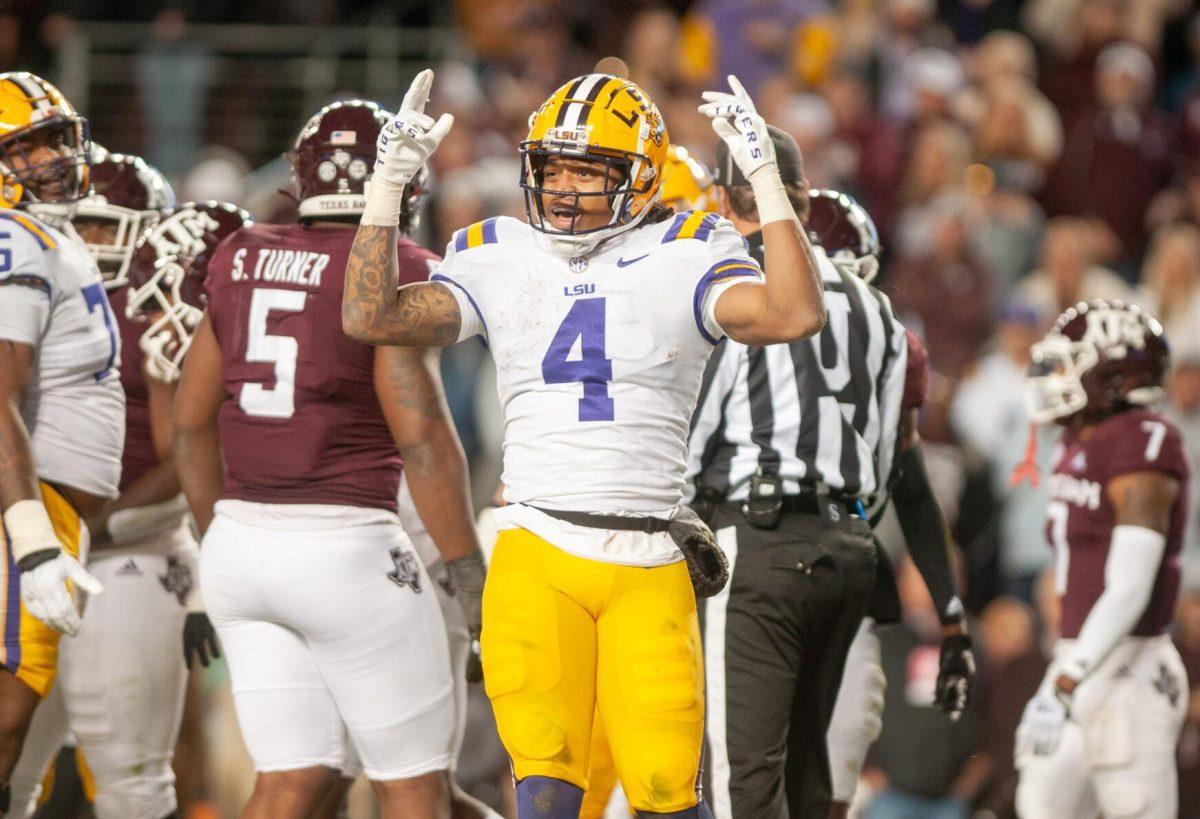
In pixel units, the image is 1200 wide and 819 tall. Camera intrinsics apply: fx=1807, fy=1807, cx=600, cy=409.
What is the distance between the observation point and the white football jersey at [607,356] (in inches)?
173

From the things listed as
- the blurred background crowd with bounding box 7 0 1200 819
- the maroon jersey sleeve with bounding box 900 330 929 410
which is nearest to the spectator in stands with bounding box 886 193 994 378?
the blurred background crowd with bounding box 7 0 1200 819

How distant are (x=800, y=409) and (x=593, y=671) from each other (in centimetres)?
129

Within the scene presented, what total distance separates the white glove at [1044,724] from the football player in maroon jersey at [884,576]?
0.36 m

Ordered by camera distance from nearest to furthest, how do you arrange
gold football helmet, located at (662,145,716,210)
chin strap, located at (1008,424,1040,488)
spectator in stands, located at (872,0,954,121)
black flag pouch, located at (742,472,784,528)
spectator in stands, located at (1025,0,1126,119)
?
black flag pouch, located at (742,472,784,528) → gold football helmet, located at (662,145,716,210) → chin strap, located at (1008,424,1040,488) → spectator in stands, located at (872,0,954,121) → spectator in stands, located at (1025,0,1126,119)

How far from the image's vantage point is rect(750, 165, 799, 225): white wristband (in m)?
4.32

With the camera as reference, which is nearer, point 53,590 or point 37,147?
point 53,590

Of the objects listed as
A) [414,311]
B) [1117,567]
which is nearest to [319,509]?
[414,311]

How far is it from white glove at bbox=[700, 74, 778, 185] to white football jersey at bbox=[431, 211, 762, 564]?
21 centimetres

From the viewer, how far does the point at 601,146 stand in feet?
14.8

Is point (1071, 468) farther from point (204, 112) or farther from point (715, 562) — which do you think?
point (204, 112)

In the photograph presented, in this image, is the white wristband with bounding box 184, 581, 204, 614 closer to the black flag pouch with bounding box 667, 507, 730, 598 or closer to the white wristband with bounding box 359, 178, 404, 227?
the white wristband with bounding box 359, 178, 404, 227

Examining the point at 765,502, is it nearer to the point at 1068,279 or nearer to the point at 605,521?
the point at 605,521

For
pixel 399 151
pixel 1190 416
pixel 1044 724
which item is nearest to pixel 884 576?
pixel 1044 724

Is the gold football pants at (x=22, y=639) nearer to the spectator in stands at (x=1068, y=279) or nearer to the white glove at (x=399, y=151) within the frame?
the white glove at (x=399, y=151)
